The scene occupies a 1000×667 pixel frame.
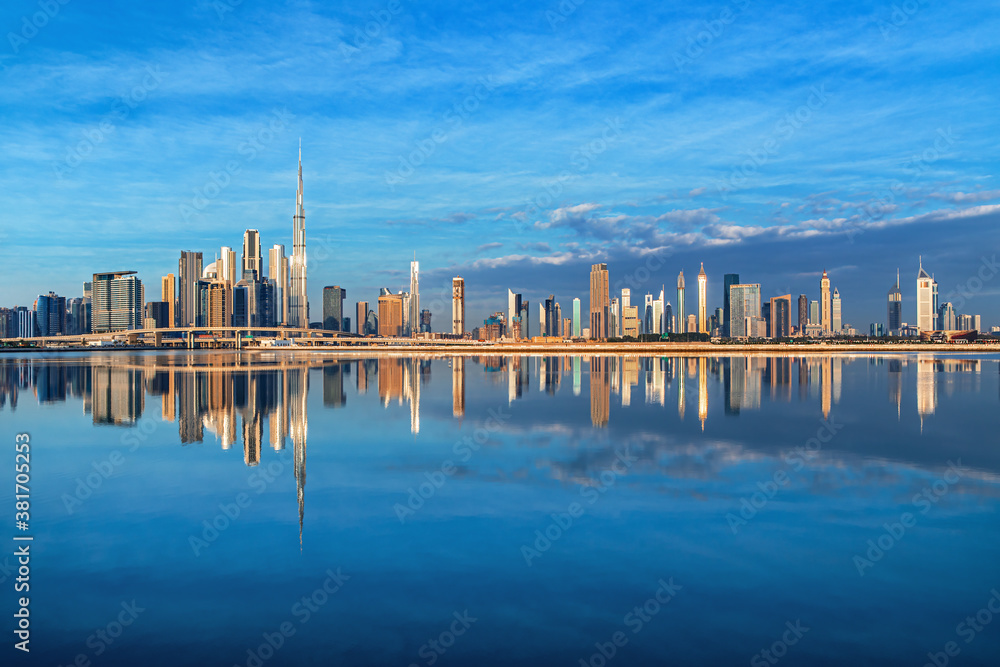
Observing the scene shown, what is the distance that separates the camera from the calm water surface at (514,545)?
8188mm

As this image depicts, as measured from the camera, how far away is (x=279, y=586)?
9.85 metres

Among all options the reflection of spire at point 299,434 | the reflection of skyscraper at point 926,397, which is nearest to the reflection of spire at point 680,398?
the reflection of skyscraper at point 926,397

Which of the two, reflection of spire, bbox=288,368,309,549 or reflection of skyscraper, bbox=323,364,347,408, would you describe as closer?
reflection of spire, bbox=288,368,309,549

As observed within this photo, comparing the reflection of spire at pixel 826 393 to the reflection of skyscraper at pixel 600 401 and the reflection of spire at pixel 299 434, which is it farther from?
the reflection of spire at pixel 299 434

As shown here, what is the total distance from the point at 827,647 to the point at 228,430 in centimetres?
2283

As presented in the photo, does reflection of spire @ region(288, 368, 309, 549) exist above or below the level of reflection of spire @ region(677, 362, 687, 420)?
above

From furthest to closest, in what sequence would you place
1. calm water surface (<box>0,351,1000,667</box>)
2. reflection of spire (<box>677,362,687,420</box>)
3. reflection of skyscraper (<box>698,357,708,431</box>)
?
reflection of spire (<box>677,362,687,420</box>) < reflection of skyscraper (<box>698,357,708,431</box>) < calm water surface (<box>0,351,1000,667</box>)

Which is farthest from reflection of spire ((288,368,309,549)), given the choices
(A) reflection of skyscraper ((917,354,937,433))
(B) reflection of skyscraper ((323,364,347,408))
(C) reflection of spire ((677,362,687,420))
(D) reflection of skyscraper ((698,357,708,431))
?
(A) reflection of skyscraper ((917,354,937,433))

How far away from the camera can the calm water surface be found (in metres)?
8.19

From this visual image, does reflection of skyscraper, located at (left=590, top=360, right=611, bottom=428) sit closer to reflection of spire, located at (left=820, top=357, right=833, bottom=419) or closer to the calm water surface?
the calm water surface

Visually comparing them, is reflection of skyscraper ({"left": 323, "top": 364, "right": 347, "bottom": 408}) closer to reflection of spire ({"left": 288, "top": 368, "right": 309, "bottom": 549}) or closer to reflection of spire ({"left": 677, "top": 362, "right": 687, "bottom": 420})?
reflection of spire ({"left": 288, "top": 368, "right": 309, "bottom": 549})

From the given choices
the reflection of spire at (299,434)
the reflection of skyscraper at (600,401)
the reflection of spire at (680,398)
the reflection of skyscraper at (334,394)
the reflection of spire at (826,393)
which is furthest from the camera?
the reflection of skyscraper at (334,394)

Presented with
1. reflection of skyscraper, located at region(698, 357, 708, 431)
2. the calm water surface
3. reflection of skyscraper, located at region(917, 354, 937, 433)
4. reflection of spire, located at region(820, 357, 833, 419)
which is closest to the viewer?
the calm water surface

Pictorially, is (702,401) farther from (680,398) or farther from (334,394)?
(334,394)
